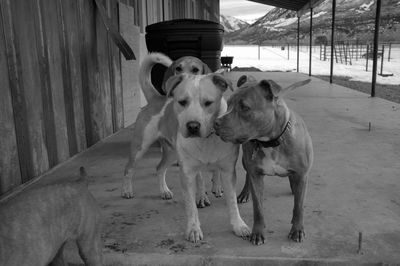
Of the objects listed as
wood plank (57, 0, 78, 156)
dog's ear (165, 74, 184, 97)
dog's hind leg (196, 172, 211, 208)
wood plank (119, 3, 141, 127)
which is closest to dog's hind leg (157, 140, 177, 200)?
dog's hind leg (196, 172, 211, 208)

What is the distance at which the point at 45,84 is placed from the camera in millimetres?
4113

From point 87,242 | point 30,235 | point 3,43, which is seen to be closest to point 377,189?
point 87,242

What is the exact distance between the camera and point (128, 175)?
361cm

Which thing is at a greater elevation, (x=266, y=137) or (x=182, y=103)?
(x=182, y=103)

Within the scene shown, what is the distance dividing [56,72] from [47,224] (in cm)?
279

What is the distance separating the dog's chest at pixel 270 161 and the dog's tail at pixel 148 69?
1.42 m

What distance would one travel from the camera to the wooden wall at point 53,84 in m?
3.53

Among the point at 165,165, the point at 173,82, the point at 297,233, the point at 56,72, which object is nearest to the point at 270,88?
the point at 173,82

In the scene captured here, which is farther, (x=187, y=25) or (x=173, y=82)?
(x=187, y=25)

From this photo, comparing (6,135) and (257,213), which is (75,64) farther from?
(257,213)

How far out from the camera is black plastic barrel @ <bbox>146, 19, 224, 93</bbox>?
4.75 meters

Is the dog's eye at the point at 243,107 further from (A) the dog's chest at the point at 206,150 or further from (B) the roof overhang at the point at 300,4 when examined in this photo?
(B) the roof overhang at the point at 300,4

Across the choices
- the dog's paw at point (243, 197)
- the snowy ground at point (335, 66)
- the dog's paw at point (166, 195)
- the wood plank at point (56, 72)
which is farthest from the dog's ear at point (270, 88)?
the snowy ground at point (335, 66)

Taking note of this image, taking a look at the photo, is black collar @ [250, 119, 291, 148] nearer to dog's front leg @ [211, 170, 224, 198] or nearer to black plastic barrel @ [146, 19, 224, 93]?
dog's front leg @ [211, 170, 224, 198]
